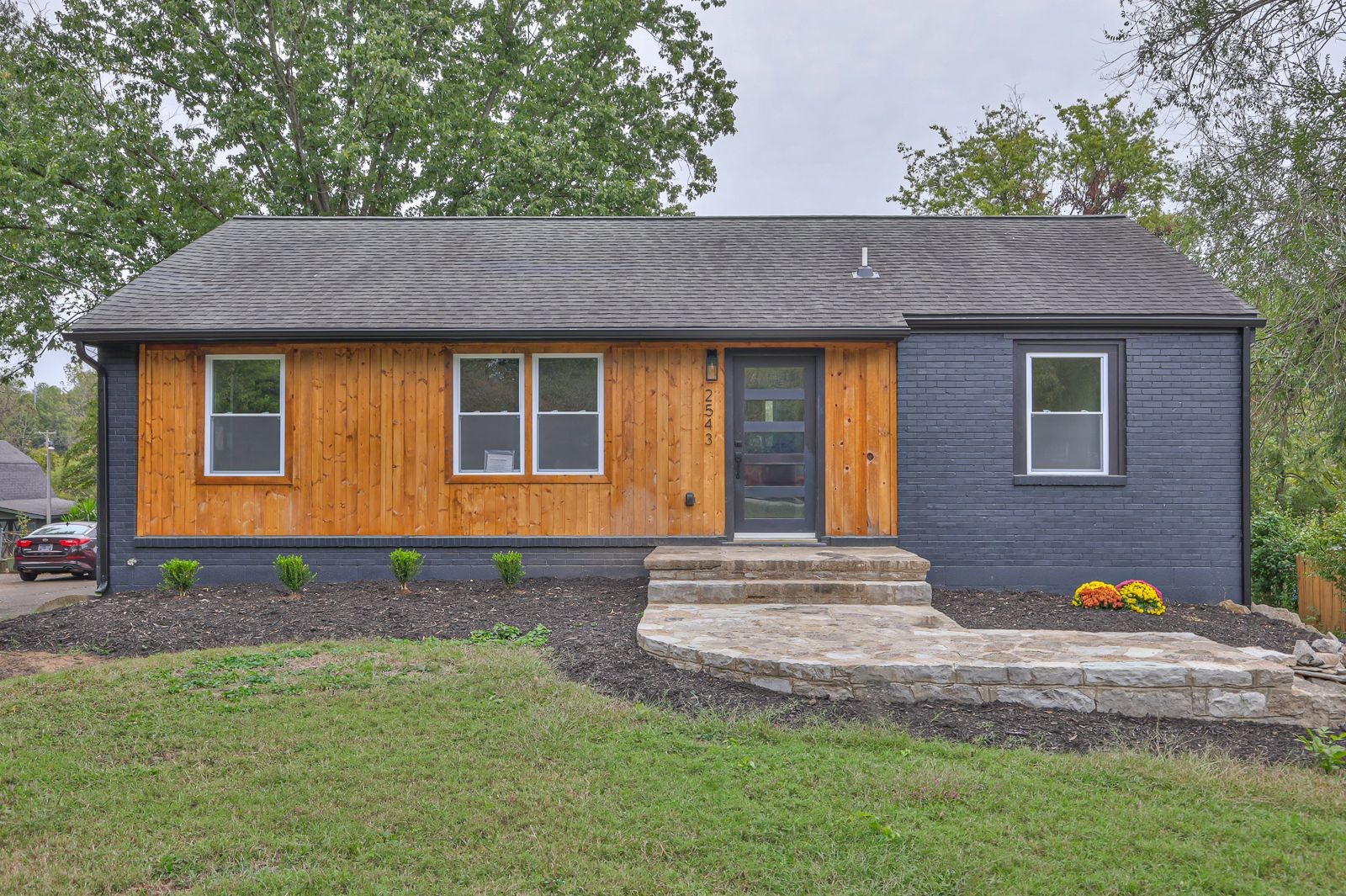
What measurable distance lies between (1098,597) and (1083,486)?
1.42m

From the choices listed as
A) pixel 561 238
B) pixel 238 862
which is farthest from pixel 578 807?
pixel 561 238

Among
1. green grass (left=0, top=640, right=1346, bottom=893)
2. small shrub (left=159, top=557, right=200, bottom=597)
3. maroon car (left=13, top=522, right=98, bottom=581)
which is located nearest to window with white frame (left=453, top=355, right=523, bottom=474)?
small shrub (left=159, top=557, right=200, bottom=597)

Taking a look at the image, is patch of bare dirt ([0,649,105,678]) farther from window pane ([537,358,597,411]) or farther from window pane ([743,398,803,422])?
window pane ([743,398,803,422])

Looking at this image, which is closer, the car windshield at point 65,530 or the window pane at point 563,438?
the window pane at point 563,438

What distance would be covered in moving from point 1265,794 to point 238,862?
13.7 ft

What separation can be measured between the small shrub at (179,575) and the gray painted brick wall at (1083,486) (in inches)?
288

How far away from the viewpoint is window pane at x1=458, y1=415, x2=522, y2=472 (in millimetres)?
8891

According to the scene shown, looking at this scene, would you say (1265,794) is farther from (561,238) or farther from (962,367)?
(561,238)

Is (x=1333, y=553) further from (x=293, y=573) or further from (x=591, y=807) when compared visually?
(x=293, y=573)

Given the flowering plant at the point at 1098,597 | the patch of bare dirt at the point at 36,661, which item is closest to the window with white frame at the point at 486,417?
the patch of bare dirt at the point at 36,661

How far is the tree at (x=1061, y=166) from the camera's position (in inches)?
917

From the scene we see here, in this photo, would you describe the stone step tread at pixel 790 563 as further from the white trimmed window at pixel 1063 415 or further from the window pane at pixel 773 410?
the white trimmed window at pixel 1063 415

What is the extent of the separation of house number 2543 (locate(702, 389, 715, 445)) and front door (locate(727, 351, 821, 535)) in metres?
0.22

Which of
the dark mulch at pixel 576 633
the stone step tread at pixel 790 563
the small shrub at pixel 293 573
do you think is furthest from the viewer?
the small shrub at pixel 293 573
